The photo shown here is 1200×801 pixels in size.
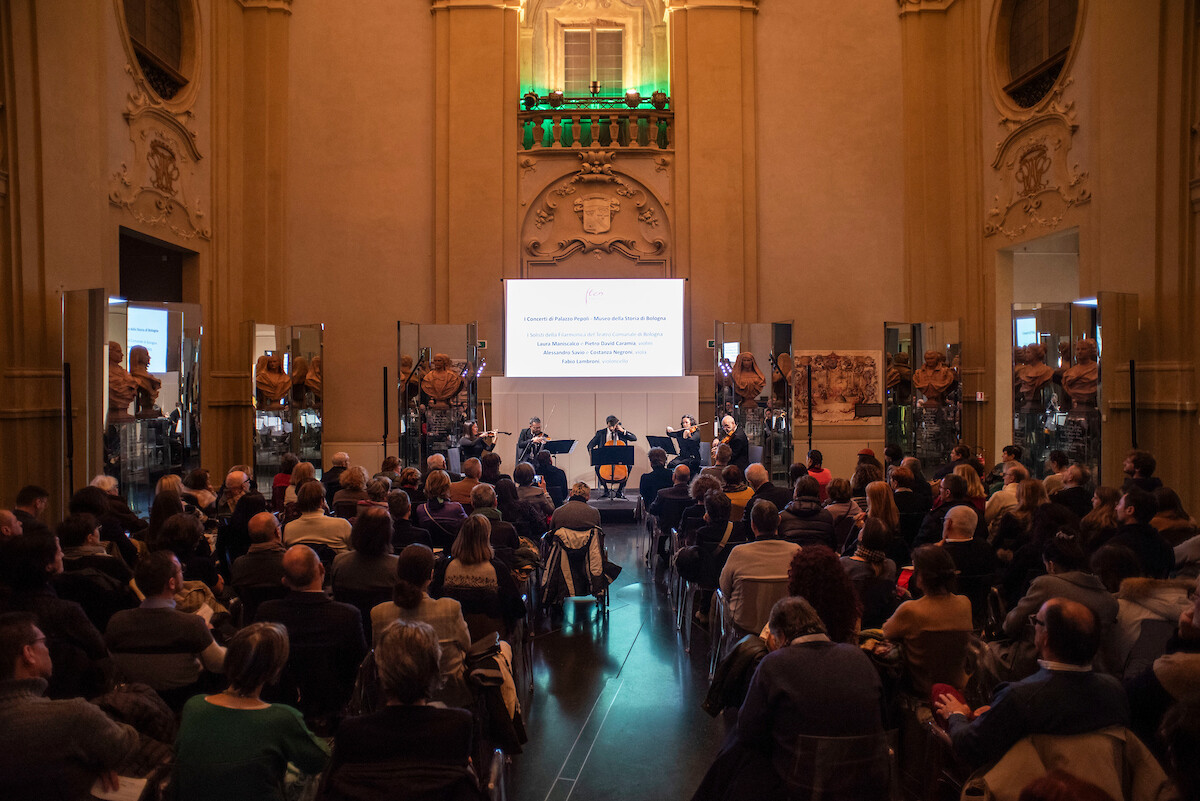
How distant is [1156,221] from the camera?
8289 millimetres

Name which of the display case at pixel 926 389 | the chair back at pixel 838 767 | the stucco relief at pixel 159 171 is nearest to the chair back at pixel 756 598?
the chair back at pixel 838 767

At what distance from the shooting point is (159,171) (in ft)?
33.3

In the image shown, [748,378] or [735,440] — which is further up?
[748,378]

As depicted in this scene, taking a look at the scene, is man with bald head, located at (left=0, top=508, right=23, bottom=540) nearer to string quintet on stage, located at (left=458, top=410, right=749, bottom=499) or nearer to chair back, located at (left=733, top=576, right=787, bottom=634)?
chair back, located at (left=733, top=576, right=787, bottom=634)

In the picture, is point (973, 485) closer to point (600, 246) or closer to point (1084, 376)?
point (1084, 376)

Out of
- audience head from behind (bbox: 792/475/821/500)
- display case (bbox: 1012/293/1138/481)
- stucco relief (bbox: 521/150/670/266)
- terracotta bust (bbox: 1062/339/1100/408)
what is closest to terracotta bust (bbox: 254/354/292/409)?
stucco relief (bbox: 521/150/670/266)

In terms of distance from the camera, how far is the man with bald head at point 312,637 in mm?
3318

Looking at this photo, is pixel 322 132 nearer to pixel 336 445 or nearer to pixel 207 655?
pixel 336 445

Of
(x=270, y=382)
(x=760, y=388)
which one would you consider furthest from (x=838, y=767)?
(x=270, y=382)

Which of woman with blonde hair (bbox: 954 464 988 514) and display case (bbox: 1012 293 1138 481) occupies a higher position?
display case (bbox: 1012 293 1138 481)

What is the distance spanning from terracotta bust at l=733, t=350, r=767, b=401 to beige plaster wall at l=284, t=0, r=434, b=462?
462 cm

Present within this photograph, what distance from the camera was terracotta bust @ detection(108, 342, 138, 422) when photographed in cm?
774

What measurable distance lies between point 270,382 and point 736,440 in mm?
5510

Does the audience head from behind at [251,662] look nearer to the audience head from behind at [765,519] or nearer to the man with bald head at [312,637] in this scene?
the man with bald head at [312,637]
